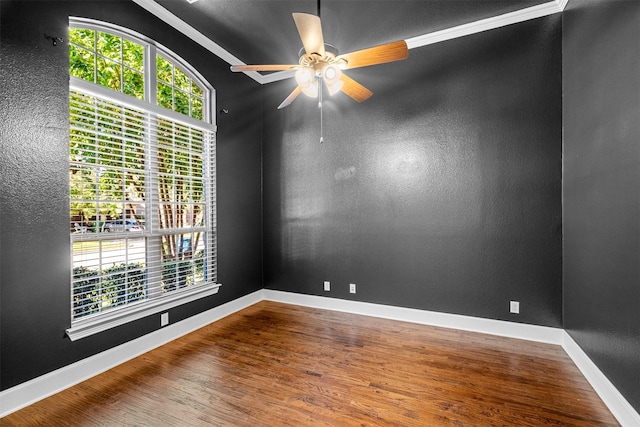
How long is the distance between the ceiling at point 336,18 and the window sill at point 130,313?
2876 millimetres

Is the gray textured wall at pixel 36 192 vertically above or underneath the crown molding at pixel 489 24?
underneath

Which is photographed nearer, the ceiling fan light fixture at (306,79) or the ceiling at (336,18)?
the ceiling fan light fixture at (306,79)

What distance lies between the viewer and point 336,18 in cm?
296

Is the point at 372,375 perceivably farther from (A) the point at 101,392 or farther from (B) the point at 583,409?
(A) the point at 101,392

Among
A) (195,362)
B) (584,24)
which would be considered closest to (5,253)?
(195,362)

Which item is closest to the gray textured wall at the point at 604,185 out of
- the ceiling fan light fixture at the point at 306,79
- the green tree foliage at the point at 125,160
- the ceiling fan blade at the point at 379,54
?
the ceiling fan blade at the point at 379,54

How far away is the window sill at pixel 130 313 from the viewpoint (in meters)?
2.32

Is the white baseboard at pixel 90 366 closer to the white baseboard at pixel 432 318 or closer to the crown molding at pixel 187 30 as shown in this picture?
the white baseboard at pixel 432 318

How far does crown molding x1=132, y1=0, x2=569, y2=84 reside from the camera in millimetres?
2814

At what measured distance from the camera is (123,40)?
8.89 ft

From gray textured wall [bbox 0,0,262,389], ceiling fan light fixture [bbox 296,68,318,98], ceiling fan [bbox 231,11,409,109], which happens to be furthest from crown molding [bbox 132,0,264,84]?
ceiling fan light fixture [bbox 296,68,318,98]

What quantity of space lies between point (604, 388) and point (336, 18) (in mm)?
3782

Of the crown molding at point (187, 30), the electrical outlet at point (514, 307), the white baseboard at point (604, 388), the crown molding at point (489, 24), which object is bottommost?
the white baseboard at point (604, 388)

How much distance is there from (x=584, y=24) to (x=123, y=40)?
400 cm
